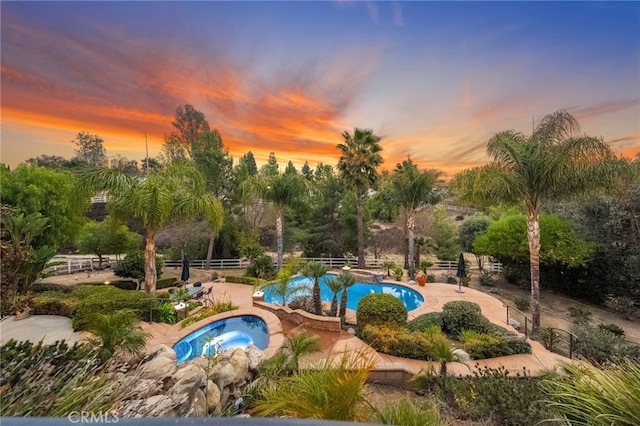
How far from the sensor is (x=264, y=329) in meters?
8.59

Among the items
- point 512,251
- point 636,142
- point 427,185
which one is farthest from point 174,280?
point 636,142

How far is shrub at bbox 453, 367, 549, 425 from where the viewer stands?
3705 millimetres

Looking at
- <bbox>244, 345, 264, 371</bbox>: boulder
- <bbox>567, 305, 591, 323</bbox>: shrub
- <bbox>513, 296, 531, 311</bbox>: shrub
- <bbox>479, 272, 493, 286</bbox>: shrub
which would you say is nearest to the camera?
<bbox>244, 345, 264, 371</bbox>: boulder

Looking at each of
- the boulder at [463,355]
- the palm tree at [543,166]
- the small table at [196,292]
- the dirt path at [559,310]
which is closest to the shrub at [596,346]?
the palm tree at [543,166]

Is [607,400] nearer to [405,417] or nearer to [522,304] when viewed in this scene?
[405,417]

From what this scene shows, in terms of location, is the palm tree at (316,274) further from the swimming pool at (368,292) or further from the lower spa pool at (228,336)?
the swimming pool at (368,292)

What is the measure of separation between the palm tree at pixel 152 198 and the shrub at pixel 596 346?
12764 millimetres

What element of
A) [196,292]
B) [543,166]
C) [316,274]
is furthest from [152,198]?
[543,166]

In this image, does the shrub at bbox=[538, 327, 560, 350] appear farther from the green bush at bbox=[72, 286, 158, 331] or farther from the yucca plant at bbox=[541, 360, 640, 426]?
the green bush at bbox=[72, 286, 158, 331]

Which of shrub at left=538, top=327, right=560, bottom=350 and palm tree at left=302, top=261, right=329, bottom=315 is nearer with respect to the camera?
shrub at left=538, top=327, right=560, bottom=350

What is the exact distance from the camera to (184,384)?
11.8 feet

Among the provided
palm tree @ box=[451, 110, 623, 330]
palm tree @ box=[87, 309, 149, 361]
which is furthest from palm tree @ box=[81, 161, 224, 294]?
palm tree @ box=[451, 110, 623, 330]

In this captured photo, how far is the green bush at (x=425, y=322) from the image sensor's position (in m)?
8.38

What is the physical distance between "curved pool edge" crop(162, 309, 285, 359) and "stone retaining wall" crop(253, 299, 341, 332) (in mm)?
562
